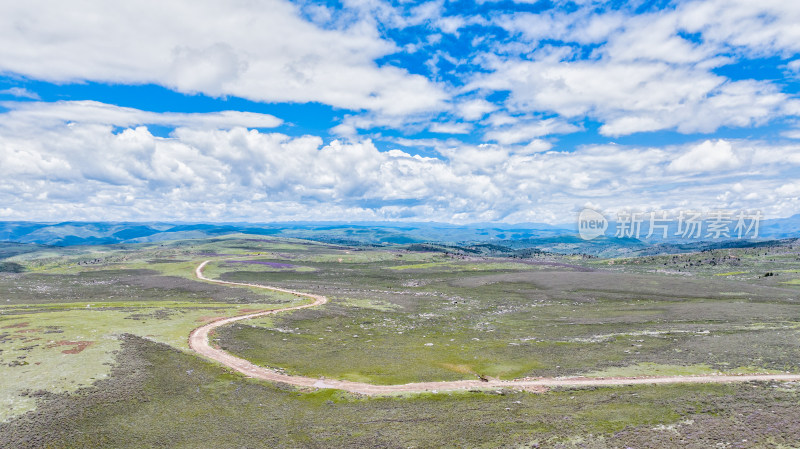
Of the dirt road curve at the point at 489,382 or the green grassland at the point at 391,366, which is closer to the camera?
the green grassland at the point at 391,366

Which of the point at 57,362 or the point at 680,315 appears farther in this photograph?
the point at 680,315

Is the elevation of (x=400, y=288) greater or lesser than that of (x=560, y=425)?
lesser

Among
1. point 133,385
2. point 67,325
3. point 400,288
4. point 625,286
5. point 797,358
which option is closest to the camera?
point 133,385

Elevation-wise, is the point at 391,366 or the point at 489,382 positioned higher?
the point at 489,382

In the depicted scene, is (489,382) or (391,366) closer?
(489,382)

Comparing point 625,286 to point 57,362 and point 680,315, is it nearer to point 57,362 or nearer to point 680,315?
point 680,315

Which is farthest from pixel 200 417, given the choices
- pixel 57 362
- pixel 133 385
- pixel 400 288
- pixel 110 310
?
pixel 400 288

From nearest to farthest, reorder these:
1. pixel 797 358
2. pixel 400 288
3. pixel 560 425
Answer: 1. pixel 560 425
2. pixel 797 358
3. pixel 400 288

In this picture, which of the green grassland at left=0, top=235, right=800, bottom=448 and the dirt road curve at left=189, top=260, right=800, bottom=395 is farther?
the dirt road curve at left=189, top=260, right=800, bottom=395
